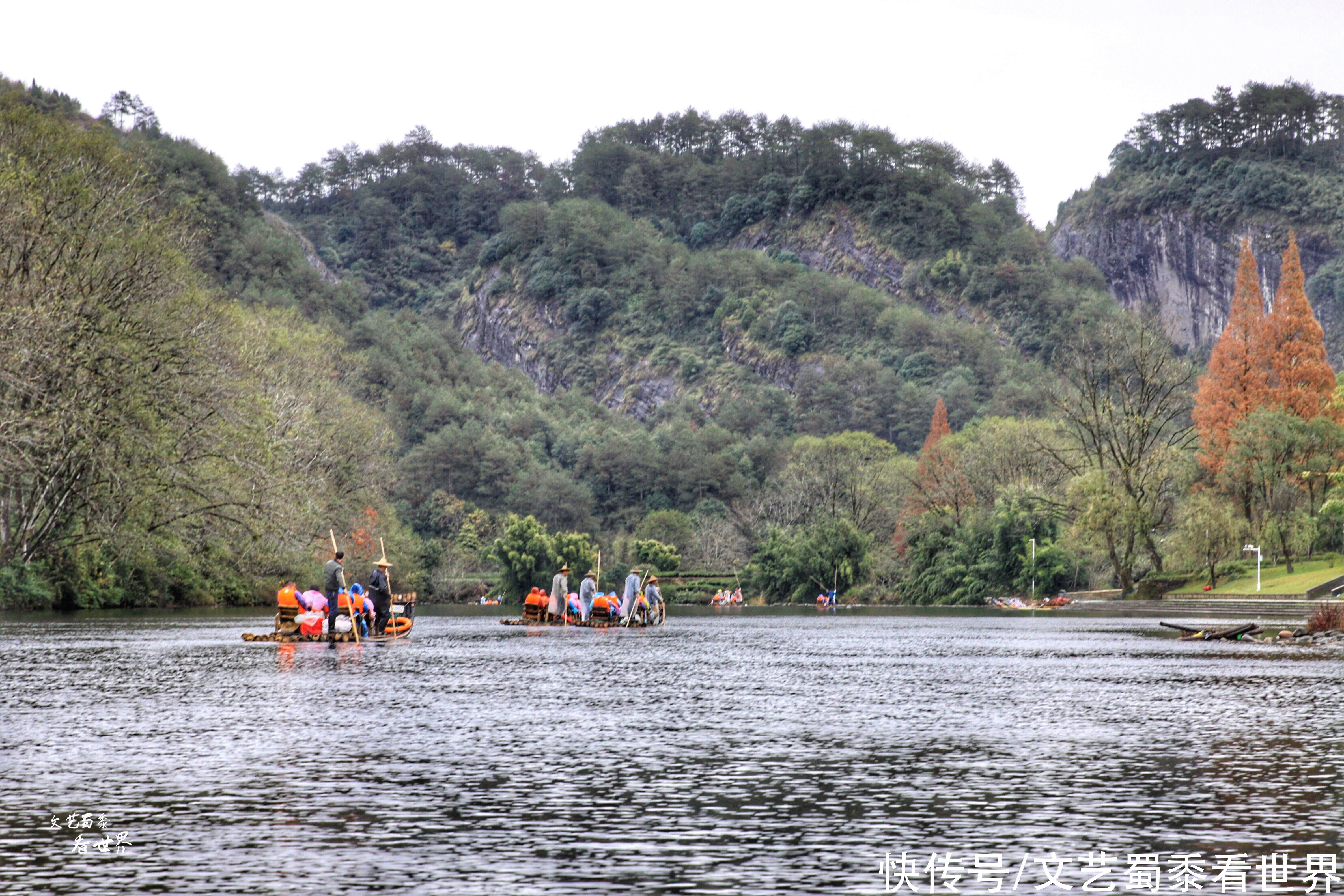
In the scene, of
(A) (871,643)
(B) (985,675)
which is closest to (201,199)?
(A) (871,643)

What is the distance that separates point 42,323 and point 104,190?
12.1 meters

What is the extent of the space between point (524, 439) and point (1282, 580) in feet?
326

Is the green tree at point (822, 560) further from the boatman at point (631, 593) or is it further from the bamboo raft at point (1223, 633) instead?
the bamboo raft at point (1223, 633)

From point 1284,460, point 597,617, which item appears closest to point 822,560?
point 1284,460

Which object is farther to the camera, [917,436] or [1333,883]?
[917,436]

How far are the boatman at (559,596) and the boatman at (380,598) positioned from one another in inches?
476

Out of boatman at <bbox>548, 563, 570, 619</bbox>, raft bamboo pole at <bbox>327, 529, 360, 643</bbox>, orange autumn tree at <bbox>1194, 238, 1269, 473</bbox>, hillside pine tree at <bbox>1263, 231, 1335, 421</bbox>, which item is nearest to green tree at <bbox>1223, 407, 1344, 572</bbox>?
orange autumn tree at <bbox>1194, 238, 1269, 473</bbox>

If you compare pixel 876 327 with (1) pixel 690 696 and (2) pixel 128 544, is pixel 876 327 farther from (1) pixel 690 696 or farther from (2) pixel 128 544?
(1) pixel 690 696

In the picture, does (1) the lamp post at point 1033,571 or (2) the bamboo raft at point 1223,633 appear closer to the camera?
(2) the bamboo raft at point 1223,633

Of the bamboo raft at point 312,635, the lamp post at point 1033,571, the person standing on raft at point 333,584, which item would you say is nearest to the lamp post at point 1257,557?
the lamp post at point 1033,571

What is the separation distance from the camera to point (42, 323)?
128 ft

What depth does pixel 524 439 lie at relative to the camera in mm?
155750

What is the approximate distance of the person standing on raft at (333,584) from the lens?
34.4 meters

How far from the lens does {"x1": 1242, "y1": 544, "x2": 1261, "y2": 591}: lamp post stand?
6378 centimetres
